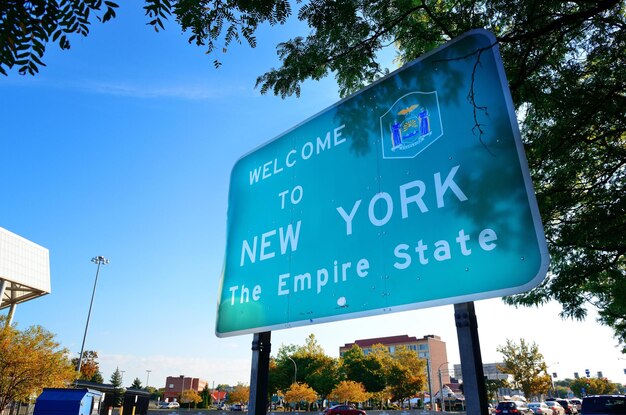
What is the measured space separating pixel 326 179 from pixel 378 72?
230cm

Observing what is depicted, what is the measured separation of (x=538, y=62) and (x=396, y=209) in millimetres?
2272

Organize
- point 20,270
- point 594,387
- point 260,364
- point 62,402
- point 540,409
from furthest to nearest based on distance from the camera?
Result: point 594,387
point 20,270
point 540,409
point 62,402
point 260,364

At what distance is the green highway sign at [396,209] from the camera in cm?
166

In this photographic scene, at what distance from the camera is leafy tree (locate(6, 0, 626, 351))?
283cm

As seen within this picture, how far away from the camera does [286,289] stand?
2373 mm

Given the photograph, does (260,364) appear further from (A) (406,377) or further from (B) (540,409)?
(A) (406,377)

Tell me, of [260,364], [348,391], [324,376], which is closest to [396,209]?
[260,364]

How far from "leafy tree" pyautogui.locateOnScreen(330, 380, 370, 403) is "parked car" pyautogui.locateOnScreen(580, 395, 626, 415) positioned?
40.5m

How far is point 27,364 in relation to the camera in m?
23.0

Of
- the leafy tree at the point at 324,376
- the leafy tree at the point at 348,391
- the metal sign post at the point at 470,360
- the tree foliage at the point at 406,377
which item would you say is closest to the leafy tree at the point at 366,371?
the tree foliage at the point at 406,377

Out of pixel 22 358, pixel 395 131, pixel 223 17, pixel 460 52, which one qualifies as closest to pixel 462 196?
pixel 395 131

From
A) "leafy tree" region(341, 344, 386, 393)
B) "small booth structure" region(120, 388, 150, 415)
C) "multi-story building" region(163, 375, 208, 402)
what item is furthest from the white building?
"multi-story building" region(163, 375, 208, 402)

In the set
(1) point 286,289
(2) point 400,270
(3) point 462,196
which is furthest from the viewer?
(1) point 286,289

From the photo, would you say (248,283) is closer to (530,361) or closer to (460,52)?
(460,52)
